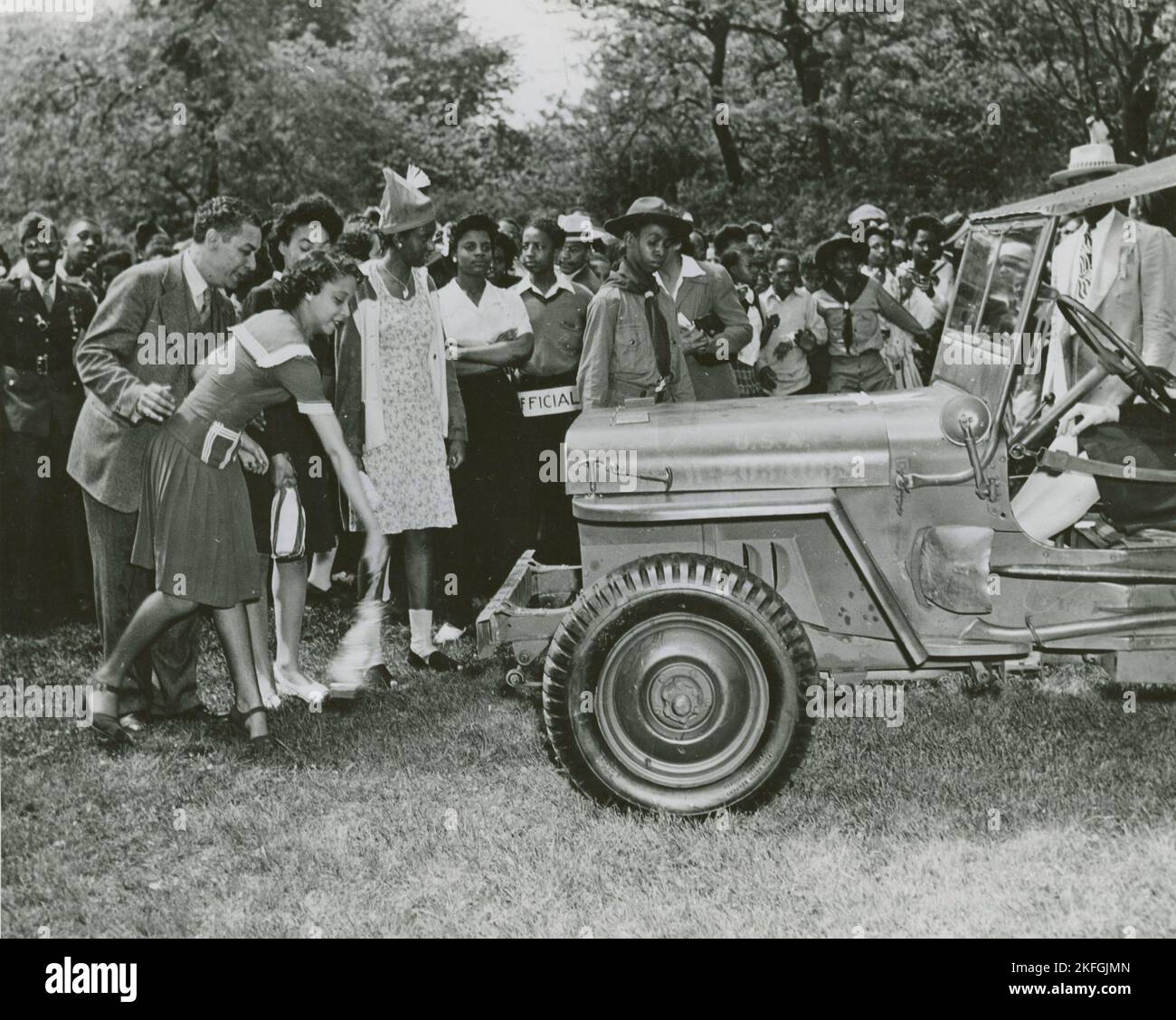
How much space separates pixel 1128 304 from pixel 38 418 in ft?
19.2

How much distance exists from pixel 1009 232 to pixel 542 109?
Answer: 21518 mm

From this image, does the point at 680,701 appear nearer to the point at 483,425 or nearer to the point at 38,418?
the point at 483,425

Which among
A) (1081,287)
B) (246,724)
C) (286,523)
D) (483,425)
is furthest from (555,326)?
(246,724)

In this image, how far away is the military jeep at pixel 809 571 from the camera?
445cm

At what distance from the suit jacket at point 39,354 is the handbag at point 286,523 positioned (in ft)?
8.88

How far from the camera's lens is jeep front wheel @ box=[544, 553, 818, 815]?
4410 mm

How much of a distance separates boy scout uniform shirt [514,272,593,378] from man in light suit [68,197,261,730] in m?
2.19

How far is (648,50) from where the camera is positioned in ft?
78.7

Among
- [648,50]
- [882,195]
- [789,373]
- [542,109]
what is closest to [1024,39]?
[882,195]

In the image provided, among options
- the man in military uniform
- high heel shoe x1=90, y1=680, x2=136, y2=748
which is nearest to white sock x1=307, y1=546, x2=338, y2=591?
high heel shoe x1=90, y1=680, x2=136, y2=748

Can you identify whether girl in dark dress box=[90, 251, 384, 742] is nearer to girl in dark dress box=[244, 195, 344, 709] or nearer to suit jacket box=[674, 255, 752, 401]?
girl in dark dress box=[244, 195, 344, 709]

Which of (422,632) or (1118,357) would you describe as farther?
(422,632)

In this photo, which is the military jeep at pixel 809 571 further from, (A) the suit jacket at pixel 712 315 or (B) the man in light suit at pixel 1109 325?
(A) the suit jacket at pixel 712 315

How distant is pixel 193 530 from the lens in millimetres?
5137
